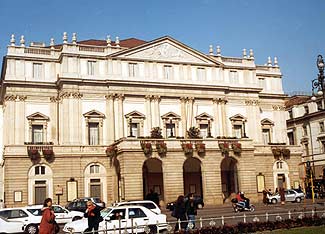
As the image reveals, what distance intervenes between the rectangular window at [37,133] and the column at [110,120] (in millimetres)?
7077

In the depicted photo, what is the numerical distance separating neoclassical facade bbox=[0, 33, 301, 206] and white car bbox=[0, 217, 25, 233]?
19.4 meters

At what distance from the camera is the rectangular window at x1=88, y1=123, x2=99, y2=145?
53.7 m

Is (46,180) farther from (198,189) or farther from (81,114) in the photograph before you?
(198,189)

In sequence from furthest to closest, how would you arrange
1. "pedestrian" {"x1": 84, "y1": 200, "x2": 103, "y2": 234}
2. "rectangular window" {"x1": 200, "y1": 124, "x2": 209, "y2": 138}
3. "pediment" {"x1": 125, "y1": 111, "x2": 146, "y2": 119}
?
"rectangular window" {"x1": 200, "y1": 124, "x2": 209, "y2": 138}
"pediment" {"x1": 125, "y1": 111, "x2": 146, "y2": 119}
"pedestrian" {"x1": 84, "y1": 200, "x2": 103, "y2": 234}

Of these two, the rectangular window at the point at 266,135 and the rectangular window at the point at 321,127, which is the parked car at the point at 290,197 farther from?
the rectangular window at the point at 321,127

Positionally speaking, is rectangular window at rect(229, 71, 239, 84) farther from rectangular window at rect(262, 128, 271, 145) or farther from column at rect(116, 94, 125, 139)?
column at rect(116, 94, 125, 139)

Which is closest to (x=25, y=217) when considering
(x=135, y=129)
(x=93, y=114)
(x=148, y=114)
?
(x=93, y=114)

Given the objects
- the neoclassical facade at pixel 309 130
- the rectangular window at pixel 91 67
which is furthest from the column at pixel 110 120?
the neoclassical facade at pixel 309 130

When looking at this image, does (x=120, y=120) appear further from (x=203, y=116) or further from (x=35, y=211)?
(x=35, y=211)

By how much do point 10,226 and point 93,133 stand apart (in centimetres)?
2672

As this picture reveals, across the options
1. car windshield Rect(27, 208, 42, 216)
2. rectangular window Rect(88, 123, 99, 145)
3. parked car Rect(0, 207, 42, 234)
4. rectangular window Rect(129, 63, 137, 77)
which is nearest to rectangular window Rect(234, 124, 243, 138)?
rectangular window Rect(129, 63, 137, 77)

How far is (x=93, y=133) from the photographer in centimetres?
5388

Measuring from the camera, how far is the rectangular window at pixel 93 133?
53.7m

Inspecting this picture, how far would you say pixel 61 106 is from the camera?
53.2 m
